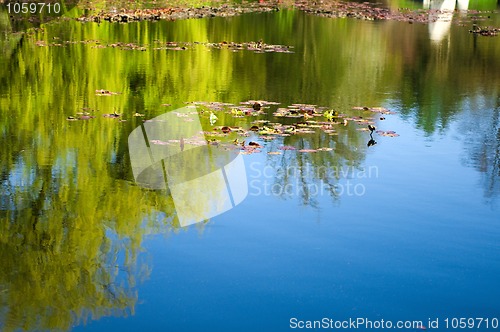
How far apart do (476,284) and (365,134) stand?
4868 millimetres

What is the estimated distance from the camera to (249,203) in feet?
25.8

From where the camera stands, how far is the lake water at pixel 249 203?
5641mm

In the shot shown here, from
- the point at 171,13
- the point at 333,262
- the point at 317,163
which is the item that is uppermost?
the point at 171,13

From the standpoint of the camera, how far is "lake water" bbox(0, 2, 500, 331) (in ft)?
18.5

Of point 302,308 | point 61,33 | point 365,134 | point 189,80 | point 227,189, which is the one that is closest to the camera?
point 302,308

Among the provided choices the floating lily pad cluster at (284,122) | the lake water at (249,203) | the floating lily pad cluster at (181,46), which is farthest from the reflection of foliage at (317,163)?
the floating lily pad cluster at (181,46)

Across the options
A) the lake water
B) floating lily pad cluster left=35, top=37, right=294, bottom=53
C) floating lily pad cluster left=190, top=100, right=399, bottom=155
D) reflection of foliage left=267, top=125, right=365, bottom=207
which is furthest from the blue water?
floating lily pad cluster left=35, top=37, right=294, bottom=53

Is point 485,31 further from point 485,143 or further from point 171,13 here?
point 485,143

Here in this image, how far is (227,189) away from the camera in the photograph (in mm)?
8320

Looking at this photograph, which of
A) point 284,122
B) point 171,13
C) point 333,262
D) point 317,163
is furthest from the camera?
point 171,13

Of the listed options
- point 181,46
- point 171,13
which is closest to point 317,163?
point 181,46

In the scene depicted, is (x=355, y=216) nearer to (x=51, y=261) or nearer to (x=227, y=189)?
(x=227, y=189)

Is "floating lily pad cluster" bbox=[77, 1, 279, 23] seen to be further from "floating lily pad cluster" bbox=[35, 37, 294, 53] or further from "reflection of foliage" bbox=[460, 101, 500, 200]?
"reflection of foliage" bbox=[460, 101, 500, 200]

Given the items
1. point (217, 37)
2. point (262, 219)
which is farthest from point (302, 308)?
point (217, 37)
